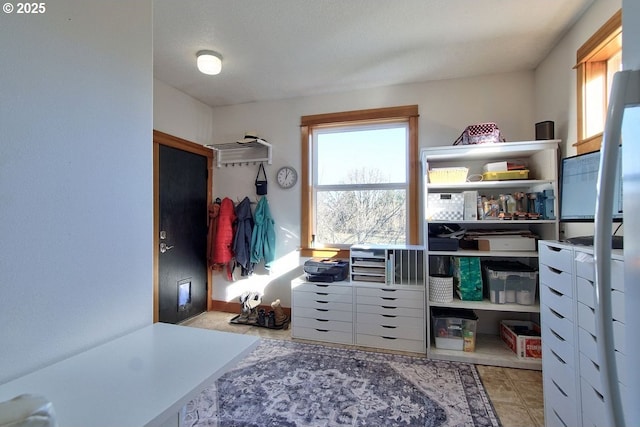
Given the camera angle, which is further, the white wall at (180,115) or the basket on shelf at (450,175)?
the white wall at (180,115)

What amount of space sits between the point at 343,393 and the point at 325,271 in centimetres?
104

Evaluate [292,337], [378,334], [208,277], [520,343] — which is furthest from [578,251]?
[208,277]

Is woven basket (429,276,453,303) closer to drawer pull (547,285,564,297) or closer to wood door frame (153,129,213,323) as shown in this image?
drawer pull (547,285,564,297)

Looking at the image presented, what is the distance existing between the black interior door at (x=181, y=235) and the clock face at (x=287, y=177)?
98 cm

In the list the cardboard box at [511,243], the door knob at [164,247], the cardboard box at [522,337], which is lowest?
the cardboard box at [522,337]

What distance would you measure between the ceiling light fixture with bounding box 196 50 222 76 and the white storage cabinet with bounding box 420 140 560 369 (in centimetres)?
197

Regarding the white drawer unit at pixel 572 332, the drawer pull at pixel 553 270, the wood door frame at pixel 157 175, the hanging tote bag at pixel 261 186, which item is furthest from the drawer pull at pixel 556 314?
the wood door frame at pixel 157 175

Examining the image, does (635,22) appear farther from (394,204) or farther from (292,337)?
(292,337)

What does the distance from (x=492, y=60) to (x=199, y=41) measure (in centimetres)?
250

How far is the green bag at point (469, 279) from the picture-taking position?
234cm

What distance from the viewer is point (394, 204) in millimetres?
2961

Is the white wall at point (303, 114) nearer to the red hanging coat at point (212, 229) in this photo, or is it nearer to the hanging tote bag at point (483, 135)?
the red hanging coat at point (212, 229)

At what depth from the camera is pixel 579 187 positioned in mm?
1950

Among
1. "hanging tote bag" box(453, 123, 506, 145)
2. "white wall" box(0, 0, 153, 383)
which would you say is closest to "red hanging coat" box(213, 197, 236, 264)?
"white wall" box(0, 0, 153, 383)
